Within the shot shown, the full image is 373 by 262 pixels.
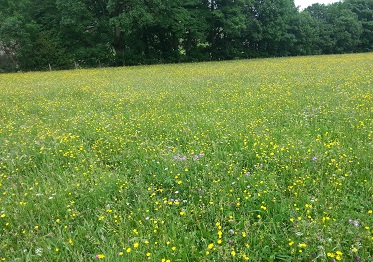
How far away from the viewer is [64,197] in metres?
3.90

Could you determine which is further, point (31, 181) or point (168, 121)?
point (168, 121)

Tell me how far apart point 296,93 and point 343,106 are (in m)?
2.23

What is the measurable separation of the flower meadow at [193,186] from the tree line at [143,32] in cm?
2510

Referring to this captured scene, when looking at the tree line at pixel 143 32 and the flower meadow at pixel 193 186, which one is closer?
the flower meadow at pixel 193 186

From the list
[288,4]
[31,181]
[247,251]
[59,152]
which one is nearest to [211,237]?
[247,251]

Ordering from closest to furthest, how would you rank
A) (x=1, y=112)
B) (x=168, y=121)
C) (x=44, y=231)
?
(x=44, y=231)
(x=168, y=121)
(x=1, y=112)

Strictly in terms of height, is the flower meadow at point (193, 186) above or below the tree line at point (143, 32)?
below

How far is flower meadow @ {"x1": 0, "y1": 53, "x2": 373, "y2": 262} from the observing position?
295cm

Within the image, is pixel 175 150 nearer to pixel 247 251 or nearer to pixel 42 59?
pixel 247 251

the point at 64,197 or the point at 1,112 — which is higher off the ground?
the point at 1,112

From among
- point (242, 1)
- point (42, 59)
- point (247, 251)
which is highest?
point (242, 1)

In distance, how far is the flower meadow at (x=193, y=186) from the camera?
295cm

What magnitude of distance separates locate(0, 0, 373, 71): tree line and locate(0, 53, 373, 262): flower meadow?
82.4ft

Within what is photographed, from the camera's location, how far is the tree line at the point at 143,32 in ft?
98.5
